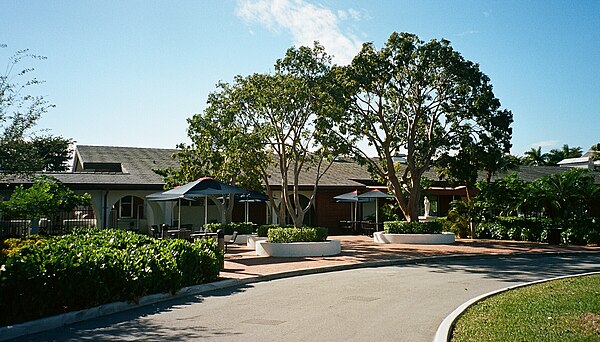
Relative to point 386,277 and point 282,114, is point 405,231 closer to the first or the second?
point 282,114

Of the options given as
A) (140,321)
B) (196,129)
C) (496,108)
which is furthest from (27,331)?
(496,108)

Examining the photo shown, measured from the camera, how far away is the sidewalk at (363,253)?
16.5 metres

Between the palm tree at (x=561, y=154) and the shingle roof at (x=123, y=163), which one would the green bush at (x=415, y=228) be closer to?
the shingle roof at (x=123, y=163)

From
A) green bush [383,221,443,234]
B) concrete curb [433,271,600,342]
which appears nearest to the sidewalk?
green bush [383,221,443,234]

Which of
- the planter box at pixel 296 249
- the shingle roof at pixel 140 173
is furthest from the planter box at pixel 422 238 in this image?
the shingle roof at pixel 140 173

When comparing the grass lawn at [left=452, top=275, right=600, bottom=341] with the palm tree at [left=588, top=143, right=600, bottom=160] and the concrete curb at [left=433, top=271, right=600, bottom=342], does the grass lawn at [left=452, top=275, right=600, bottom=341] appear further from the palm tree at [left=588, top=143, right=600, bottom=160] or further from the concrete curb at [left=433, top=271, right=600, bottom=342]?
Result: the palm tree at [left=588, top=143, right=600, bottom=160]

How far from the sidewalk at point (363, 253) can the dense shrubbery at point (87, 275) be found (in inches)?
88.7

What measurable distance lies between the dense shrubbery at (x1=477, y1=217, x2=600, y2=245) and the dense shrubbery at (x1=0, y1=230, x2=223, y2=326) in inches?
723

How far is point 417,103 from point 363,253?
884 cm

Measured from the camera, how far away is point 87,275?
9812 millimetres

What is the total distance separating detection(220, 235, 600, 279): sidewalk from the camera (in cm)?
1650

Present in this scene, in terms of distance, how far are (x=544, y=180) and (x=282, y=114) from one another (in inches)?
530

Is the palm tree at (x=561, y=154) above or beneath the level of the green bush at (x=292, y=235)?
above

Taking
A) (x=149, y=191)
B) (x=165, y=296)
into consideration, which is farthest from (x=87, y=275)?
(x=149, y=191)
